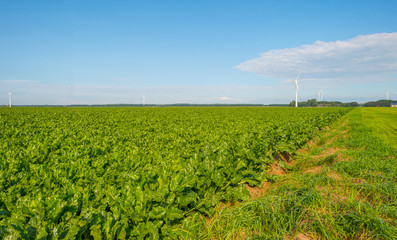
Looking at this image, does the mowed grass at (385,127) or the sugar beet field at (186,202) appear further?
the mowed grass at (385,127)

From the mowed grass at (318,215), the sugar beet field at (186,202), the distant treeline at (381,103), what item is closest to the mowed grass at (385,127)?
the mowed grass at (318,215)

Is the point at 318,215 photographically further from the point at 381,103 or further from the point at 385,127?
the point at 381,103

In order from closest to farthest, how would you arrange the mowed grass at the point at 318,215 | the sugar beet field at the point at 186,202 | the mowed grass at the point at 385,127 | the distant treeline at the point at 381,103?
1. the sugar beet field at the point at 186,202
2. the mowed grass at the point at 318,215
3. the mowed grass at the point at 385,127
4. the distant treeline at the point at 381,103

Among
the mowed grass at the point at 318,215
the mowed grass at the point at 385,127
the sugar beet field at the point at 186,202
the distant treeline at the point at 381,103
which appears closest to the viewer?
the sugar beet field at the point at 186,202

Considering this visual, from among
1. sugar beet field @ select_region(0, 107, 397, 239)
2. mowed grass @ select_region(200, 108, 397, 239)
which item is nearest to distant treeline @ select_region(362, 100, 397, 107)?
mowed grass @ select_region(200, 108, 397, 239)

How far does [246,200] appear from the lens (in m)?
4.38

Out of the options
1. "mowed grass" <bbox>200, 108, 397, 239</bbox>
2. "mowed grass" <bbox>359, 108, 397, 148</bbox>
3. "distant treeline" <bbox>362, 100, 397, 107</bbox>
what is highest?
"distant treeline" <bbox>362, 100, 397, 107</bbox>

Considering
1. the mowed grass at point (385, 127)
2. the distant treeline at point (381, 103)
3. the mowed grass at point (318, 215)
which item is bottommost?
the mowed grass at point (318, 215)

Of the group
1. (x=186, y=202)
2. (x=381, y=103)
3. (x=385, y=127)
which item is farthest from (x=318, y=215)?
(x=381, y=103)

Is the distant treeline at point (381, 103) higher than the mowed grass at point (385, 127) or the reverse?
higher

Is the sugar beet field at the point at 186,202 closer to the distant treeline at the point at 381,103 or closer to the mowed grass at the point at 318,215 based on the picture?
the mowed grass at the point at 318,215

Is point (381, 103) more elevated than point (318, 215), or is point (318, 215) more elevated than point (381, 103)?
point (381, 103)

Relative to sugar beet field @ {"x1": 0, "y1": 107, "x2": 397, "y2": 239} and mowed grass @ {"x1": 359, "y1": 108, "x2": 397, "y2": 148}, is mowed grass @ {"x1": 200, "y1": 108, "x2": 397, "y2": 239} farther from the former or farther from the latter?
mowed grass @ {"x1": 359, "y1": 108, "x2": 397, "y2": 148}

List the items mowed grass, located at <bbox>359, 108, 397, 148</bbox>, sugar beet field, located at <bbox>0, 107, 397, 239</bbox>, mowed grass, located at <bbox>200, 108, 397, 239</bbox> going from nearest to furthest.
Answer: sugar beet field, located at <bbox>0, 107, 397, 239</bbox>
mowed grass, located at <bbox>200, 108, 397, 239</bbox>
mowed grass, located at <bbox>359, 108, 397, 148</bbox>
